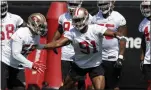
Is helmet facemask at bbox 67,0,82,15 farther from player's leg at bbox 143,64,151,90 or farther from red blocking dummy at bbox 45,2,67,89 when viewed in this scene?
player's leg at bbox 143,64,151,90

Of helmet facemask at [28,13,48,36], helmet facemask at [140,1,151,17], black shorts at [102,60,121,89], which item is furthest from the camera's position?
black shorts at [102,60,121,89]

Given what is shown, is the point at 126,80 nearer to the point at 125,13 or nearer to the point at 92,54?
the point at 125,13

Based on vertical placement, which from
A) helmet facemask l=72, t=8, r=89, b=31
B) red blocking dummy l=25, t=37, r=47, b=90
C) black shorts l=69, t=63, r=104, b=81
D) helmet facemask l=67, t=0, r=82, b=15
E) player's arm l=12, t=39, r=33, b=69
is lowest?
red blocking dummy l=25, t=37, r=47, b=90

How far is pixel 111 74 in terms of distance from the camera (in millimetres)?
11453

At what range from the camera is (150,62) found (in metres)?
11.1

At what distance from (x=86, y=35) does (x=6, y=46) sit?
1601 millimetres

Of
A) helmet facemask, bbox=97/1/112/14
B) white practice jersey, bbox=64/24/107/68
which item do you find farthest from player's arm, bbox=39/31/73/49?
helmet facemask, bbox=97/1/112/14

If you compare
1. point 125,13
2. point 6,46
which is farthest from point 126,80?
point 6,46

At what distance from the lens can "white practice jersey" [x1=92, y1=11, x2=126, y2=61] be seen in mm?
11492

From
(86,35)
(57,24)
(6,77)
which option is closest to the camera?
(86,35)

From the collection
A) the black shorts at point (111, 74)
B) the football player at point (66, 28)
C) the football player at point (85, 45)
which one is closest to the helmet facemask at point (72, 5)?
the football player at point (66, 28)

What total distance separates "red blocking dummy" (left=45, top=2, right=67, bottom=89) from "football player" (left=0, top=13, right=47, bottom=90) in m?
1.58

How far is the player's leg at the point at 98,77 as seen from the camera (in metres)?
10.2

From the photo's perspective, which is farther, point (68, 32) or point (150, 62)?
point (150, 62)
